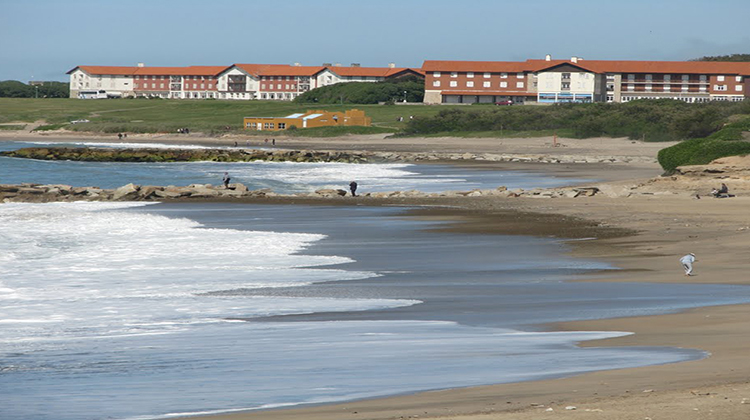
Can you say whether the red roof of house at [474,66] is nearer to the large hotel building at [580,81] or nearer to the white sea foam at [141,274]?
the large hotel building at [580,81]

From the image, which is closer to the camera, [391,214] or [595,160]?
[391,214]

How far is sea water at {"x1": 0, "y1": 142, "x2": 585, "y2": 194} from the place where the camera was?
48875 mm

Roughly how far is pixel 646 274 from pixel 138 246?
37.4 feet

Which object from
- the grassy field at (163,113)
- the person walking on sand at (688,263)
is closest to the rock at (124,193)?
the person walking on sand at (688,263)

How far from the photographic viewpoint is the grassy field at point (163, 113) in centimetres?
Result: 13412

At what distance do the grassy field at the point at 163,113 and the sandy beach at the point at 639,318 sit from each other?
86.4 m

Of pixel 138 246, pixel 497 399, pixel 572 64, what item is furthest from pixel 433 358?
pixel 572 64

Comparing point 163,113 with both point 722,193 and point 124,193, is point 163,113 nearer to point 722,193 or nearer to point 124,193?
point 124,193

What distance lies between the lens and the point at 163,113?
515 ft

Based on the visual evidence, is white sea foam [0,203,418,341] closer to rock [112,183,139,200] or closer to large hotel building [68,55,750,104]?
rock [112,183,139,200]

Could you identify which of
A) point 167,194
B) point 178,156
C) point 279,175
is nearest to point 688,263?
point 167,194

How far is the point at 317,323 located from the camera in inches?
536

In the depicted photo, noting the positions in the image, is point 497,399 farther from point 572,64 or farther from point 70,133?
point 572,64

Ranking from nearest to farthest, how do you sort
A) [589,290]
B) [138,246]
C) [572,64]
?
1. [589,290]
2. [138,246]
3. [572,64]
